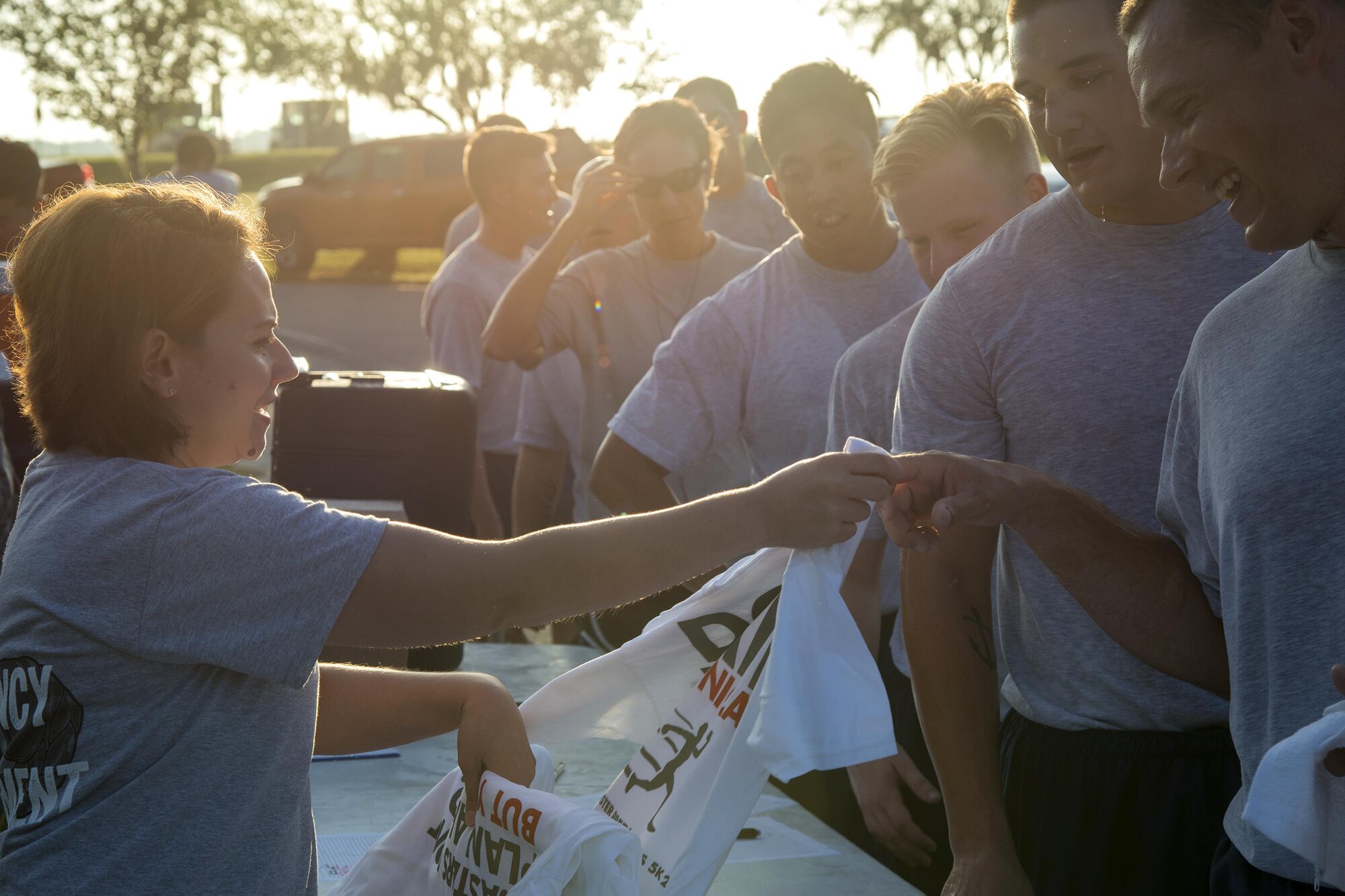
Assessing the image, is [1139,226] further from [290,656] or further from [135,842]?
[135,842]

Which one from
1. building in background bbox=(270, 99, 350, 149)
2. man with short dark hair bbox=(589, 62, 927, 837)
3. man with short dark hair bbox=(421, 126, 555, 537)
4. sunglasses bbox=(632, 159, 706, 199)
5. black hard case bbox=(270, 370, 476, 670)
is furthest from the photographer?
building in background bbox=(270, 99, 350, 149)

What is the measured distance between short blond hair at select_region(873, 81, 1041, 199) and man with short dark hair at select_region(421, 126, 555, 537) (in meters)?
2.91

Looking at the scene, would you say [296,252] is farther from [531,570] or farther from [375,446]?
[531,570]

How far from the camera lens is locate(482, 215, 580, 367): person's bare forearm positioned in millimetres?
4531

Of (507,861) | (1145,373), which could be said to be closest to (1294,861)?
(1145,373)

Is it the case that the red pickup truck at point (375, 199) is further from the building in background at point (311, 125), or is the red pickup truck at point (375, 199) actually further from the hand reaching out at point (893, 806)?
the building in background at point (311, 125)

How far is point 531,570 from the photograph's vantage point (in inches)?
67.1

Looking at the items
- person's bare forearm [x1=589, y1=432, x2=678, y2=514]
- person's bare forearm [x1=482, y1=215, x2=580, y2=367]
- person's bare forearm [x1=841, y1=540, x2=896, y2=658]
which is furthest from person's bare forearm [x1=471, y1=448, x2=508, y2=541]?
person's bare forearm [x1=841, y1=540, x2=896, y2=658]

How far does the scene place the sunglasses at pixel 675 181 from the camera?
4.16m

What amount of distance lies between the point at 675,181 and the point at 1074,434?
2.25m

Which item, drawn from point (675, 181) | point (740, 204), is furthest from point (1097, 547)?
point (740, 204)

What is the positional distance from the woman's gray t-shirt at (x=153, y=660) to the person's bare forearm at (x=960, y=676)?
98cm

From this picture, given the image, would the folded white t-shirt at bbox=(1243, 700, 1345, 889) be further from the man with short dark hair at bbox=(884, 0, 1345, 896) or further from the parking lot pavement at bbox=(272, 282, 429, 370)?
the parking lot pavement at bbox=(272, 282, 429, 370)

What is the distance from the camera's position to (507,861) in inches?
70.6
